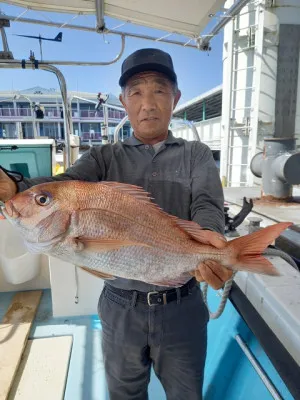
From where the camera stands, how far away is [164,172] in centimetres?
147

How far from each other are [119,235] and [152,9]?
250cm

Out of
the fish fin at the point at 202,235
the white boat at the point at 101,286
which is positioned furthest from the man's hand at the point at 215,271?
the white boat at the point at 101,286

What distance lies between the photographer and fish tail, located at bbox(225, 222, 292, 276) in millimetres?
1001

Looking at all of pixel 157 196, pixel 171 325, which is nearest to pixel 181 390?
pixel 171 325

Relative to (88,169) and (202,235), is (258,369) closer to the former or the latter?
(202,235)

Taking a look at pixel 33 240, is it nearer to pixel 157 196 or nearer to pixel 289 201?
pixel 157 196

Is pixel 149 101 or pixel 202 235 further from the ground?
pixel 149 101

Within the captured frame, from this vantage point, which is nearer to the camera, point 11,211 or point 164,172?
point 11,211

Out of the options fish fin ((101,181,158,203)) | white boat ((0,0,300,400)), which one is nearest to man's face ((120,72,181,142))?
fish fin ((101,181,158,203))

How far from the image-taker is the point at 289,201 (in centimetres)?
391

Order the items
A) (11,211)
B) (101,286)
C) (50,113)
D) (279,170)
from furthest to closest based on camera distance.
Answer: (50,113), (279,170), (101,286), (11,211)

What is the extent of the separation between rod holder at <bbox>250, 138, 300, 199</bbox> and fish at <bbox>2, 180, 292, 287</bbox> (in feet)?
9.41

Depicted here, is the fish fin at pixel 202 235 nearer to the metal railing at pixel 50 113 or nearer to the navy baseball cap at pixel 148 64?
the navy baseball cap at pixel 148 64

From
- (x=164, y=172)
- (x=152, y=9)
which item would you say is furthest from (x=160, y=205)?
(x=152, y=9)
